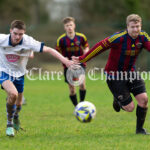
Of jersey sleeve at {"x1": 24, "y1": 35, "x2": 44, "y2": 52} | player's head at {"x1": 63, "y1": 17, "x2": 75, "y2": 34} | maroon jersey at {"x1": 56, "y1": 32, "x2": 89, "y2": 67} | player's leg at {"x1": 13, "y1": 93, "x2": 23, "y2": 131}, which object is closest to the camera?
jersey sleeve at {"x1": 24, "y1": 35, "x2": 44, "y2": 52}

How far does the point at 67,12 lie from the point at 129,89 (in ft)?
122

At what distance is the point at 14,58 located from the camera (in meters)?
6.70

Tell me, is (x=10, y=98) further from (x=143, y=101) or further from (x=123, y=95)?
(x=143, y=101)

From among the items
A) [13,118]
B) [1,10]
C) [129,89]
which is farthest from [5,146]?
[1,10]

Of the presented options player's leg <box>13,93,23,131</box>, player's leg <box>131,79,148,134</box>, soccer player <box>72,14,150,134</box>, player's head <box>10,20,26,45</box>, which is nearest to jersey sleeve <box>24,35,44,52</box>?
player's head <box>10,20,26,45</box>

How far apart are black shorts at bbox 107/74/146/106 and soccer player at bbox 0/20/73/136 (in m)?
0.87

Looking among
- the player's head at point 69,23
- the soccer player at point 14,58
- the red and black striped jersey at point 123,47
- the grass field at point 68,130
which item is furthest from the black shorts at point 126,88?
the player's head at point 69,23

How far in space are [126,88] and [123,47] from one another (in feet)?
2.16

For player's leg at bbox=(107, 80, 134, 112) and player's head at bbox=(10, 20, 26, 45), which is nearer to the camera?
player's head at bbox=(10, 20, 26, 45)

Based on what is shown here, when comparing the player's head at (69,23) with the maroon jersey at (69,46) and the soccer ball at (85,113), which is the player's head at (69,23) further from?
the soccer ball at (85,113)

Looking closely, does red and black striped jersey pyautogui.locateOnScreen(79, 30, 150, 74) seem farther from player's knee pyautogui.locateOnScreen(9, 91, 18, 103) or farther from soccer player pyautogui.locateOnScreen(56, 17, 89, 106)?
soccer player pyautogui.locateOnScreen(56, 17, 89, 106)

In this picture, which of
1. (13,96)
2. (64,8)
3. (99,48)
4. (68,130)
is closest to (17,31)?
(13,96)

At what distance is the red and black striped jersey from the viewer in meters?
6.56

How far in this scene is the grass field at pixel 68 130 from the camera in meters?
5.64
